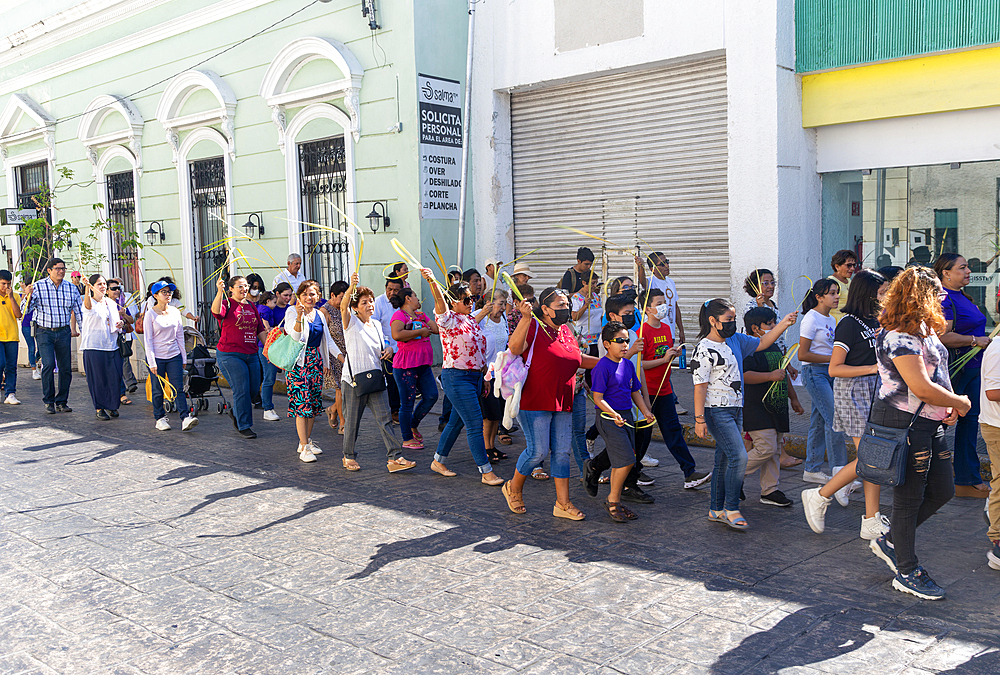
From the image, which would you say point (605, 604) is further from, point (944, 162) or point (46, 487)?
point (944, 162)

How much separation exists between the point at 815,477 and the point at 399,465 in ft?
10.9

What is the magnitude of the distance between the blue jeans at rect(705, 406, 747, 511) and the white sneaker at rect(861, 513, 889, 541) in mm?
769

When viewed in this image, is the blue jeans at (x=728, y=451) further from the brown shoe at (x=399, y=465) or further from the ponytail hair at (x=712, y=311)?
the brown shoe at (x=399, y=465)

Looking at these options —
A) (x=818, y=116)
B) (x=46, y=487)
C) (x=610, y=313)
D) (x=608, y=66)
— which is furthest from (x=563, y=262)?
(x=46, y=487)

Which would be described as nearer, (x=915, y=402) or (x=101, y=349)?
(x=915, y=402)

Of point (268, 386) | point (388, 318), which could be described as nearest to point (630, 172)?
point (388, 318)

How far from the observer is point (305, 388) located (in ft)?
26.5

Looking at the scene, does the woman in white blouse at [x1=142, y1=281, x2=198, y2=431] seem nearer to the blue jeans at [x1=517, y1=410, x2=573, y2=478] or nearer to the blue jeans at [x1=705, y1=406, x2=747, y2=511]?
the blue jeans at [x1=517, y1=410, x2=573, y2=478]

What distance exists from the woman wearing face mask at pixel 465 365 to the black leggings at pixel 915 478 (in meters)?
3.17

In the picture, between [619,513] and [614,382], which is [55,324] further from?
[619,513]

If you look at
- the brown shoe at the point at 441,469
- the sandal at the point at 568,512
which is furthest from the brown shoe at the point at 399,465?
the sandal at the point at 568,512

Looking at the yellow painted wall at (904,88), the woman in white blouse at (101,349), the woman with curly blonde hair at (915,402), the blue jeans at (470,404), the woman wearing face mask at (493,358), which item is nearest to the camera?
the woman with curly blonde hair at (915,402)

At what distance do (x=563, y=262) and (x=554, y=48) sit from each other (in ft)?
10.0

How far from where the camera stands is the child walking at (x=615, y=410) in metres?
5.79
